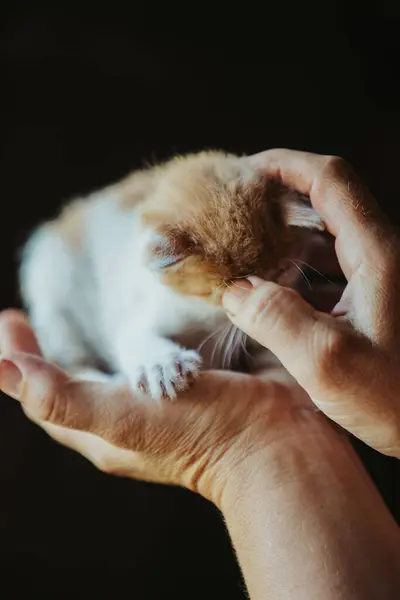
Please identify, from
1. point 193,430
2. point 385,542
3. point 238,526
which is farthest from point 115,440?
point 385,542

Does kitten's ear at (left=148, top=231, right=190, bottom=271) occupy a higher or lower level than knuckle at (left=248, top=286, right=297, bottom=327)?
higher

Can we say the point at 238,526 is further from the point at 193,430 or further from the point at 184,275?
the point at 184,275

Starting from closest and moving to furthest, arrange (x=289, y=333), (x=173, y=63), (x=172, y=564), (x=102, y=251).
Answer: (x=289, y=333), (x=102, y=251), (x=172, y=564), (x=173, y=63)

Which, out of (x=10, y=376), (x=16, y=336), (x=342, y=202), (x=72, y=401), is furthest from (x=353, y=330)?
(x=16, y=336)

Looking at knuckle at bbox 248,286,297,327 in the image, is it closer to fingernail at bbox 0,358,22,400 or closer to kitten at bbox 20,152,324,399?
kitten at bbox 20,152,324,399

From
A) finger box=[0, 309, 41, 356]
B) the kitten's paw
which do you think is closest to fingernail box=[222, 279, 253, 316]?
the kitten's paw

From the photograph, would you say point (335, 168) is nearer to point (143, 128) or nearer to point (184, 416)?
point (184, 416)
